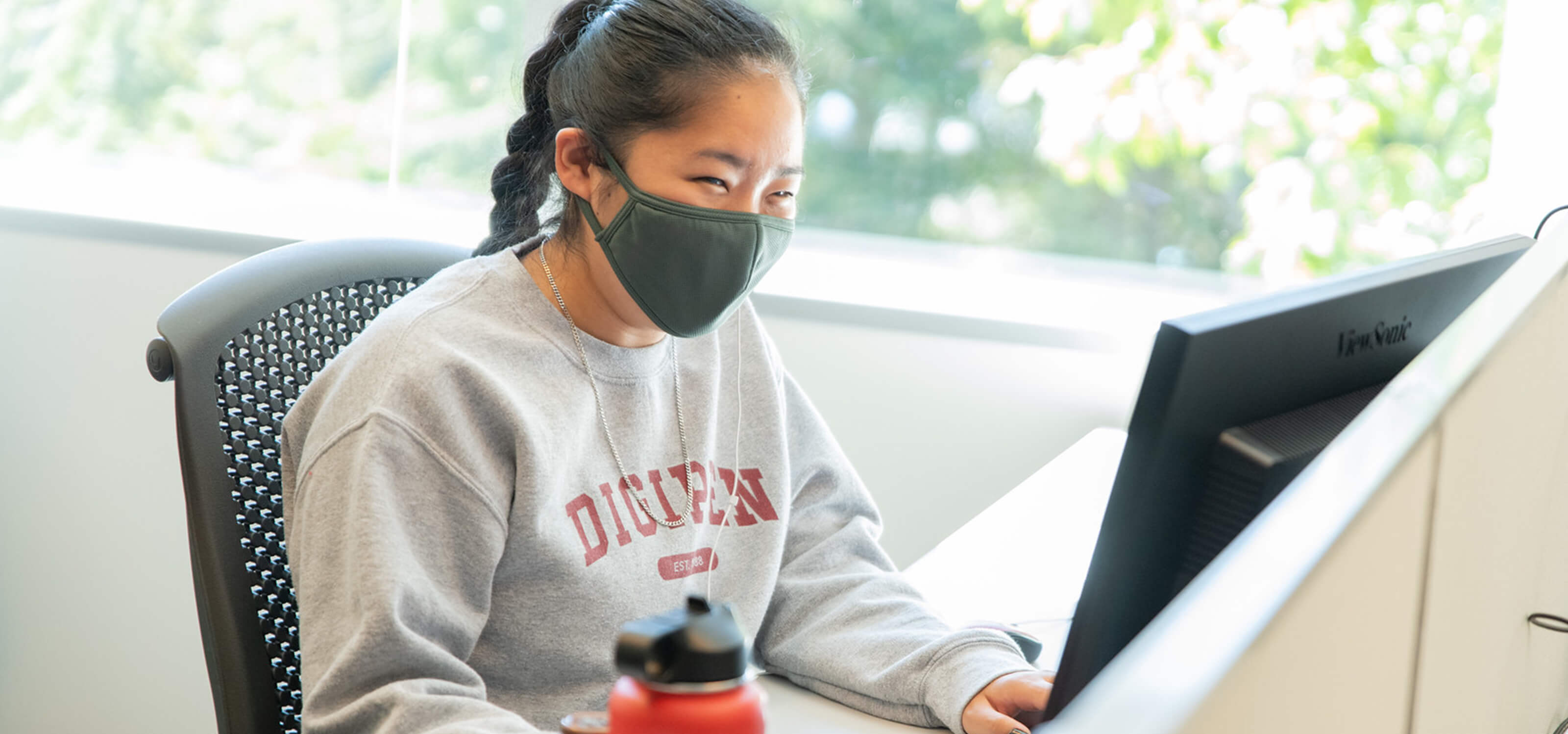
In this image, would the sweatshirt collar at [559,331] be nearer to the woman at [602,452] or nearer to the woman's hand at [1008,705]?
the woman at [602,452]

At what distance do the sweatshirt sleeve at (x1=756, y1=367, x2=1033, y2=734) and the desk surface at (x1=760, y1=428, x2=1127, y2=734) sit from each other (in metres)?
0.02

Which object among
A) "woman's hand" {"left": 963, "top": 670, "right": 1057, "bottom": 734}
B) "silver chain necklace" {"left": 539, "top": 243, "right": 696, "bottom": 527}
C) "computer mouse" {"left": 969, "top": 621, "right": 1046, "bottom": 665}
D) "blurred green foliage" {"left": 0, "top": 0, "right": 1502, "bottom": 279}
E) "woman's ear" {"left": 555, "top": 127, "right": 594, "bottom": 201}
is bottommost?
"woman's hand" {"left": 963, "top": 670, "right": 1057, "bottom": 734}

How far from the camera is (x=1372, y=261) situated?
2.12 m

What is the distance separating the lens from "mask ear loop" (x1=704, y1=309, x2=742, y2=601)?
1147 mm

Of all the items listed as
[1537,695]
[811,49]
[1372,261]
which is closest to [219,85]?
[811,49]

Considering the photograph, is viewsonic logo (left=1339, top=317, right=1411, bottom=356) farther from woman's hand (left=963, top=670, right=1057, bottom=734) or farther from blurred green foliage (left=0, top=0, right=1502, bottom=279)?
blurred green foliage (left=0, top=0, right=1502, bottom=279)

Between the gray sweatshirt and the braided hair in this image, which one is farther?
the braided hair

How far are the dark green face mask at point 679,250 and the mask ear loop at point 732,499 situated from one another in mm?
124

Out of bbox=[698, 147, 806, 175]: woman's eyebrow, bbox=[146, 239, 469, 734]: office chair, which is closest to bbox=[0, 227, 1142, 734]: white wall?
bbox=[698, 147, 806, 175]: woman's eyebrow

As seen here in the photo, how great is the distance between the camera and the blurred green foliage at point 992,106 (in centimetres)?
208

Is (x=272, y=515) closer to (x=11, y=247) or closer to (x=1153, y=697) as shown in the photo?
(x=1153, y=697)

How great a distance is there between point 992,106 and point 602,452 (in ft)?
4.42

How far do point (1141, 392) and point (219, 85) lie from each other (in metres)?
2.24

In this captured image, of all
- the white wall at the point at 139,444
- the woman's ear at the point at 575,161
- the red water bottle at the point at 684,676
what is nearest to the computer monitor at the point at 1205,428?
the red water bottle at the point at 684,676
